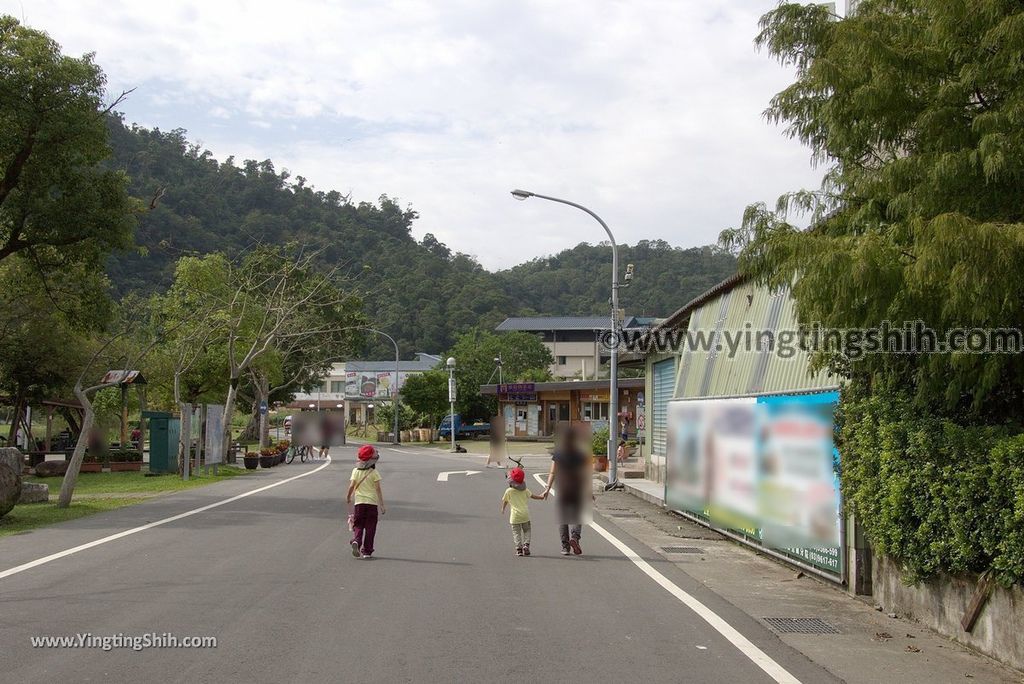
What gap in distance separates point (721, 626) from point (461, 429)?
204ft

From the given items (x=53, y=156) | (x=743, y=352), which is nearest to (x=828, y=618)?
A: (x=743, y=352)

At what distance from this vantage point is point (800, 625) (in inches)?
337

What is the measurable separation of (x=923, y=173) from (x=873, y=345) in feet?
6.03

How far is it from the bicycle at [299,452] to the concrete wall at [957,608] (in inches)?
1342

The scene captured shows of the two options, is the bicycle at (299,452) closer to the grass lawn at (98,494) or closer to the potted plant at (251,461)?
the grass lawn at (98,494)

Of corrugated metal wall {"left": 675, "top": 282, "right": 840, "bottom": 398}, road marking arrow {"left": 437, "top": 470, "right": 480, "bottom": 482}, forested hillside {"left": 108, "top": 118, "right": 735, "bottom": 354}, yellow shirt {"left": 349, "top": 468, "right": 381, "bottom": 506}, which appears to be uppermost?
forested hillside {"left": 108, "top": 118, "right": 735, "bottom": 354}

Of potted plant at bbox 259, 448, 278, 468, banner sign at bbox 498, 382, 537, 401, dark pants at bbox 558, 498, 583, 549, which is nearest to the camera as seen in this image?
dark pants at bbox 558, 498, 583, 549

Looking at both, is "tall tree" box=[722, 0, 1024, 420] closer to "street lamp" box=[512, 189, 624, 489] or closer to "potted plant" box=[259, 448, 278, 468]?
"street lamp" box=[512, 189, 624, 489]

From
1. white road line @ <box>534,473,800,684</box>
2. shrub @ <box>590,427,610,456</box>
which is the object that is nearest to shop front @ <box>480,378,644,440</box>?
shrub @ <box>590,427,610,456</box>

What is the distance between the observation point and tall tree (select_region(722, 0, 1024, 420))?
6.77m

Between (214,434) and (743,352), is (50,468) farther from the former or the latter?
(743,352)

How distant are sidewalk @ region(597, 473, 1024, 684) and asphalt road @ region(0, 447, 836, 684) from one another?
30 centimetres

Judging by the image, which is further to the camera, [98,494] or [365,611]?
[98,494]

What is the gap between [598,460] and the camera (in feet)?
105
